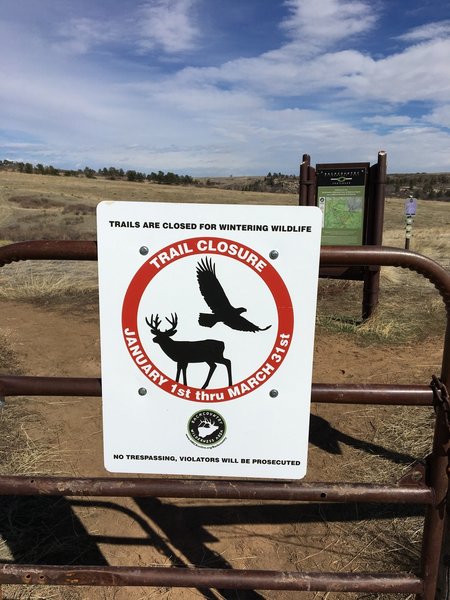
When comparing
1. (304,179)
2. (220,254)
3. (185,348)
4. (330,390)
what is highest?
(304,179)

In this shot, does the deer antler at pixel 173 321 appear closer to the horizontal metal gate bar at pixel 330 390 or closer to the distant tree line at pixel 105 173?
the horizontal metal gate bar at pixel 330 390

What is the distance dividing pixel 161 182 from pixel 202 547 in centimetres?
7346

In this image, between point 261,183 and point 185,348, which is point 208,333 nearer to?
point 185,348

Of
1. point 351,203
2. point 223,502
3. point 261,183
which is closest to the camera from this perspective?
point 223,502

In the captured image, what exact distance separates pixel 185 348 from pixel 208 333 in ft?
0.28

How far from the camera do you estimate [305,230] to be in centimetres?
148

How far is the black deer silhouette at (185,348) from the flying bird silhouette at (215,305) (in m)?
0.07

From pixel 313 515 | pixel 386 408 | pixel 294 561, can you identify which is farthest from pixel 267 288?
pixel 386 408

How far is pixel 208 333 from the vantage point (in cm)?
154

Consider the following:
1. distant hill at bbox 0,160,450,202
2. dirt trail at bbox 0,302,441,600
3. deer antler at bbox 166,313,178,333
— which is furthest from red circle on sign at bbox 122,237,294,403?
distant hill at bbox 0,160,450,202

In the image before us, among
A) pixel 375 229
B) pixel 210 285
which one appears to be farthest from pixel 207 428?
pixel 375 229

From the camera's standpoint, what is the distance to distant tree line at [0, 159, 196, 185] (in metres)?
65.3

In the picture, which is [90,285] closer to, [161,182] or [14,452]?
[14,452]

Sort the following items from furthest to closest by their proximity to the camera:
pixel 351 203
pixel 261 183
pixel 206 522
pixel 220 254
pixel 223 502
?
1. pixel 261 183
2. pixel 351 203
3. pixel 223 502
4. pixel 206 522
5. pixel 220 254
